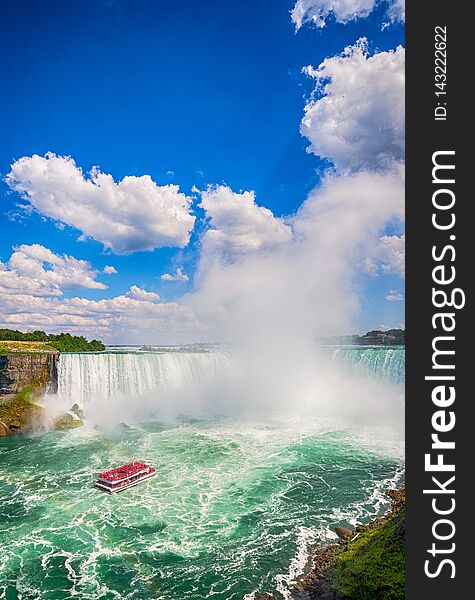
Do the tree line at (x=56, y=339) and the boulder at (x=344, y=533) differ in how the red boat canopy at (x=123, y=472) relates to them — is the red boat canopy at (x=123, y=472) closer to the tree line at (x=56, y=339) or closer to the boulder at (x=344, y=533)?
the boulder at (x=344, y=533)

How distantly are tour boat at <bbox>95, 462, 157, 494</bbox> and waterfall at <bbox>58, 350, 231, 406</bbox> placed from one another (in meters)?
15.5

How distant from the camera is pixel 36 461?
23.9m

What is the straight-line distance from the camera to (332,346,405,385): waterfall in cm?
3912

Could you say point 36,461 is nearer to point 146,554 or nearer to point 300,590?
point 146,554

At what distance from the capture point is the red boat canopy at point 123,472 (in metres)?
19.8

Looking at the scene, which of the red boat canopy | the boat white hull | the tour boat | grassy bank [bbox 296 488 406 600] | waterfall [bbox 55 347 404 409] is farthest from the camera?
waterfall [bbox 55 347 404 409]

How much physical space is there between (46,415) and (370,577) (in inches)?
1188

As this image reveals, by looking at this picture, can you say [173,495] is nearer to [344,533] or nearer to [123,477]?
[123,477]

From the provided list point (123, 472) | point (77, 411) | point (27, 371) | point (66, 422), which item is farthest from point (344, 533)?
point (27, 371)

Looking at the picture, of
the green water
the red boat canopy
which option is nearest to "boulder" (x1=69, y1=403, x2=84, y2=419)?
the green water

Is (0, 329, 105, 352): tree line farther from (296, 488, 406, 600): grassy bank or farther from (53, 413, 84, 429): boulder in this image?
(296, 488, 406, 600): grassy bank

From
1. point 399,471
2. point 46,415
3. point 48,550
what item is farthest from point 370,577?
point 46,415

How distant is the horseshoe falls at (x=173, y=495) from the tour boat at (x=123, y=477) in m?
0.51

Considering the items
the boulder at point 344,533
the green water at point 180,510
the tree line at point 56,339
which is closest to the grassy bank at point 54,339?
the tree line at point 56,339
